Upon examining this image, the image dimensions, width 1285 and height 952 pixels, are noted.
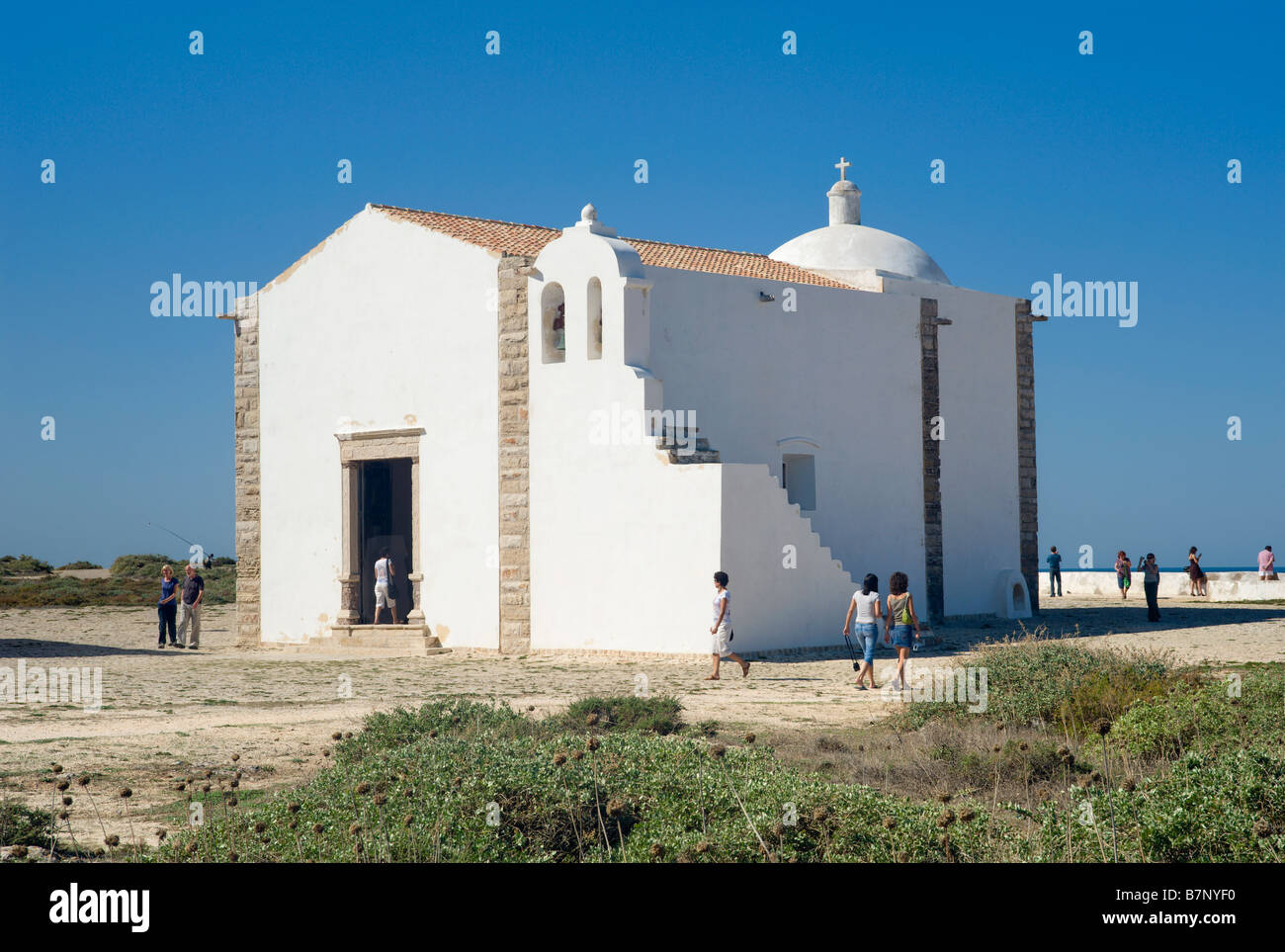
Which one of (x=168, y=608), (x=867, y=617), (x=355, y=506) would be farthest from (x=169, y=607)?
(x=867, y=617)

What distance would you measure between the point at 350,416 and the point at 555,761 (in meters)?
17.4

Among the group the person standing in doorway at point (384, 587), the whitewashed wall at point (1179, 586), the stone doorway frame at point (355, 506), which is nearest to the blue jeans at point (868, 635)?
the stone doorway frame at point (355, 506)

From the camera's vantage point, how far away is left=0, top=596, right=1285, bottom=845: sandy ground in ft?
29.2

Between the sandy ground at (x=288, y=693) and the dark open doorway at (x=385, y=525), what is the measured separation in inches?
80.3

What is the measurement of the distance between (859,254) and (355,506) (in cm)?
1133

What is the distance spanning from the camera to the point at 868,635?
1443 centimetres

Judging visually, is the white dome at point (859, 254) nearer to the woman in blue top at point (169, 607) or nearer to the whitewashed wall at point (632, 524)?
the whitewashed wall at point (632, 524)

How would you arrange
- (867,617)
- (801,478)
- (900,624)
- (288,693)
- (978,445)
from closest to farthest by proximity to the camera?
1. (900,624)
2. (867,617)
3. (288,693)
4. (801,478)
5. (978,445)

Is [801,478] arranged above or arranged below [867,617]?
above

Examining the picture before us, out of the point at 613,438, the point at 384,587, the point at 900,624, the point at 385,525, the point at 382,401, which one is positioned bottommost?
the point at 900,624

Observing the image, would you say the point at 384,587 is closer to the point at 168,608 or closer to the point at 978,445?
the point at 168,608

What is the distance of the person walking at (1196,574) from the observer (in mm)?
33281

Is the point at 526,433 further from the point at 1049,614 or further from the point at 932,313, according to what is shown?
the point at 1049,614

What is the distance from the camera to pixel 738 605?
1817cm
